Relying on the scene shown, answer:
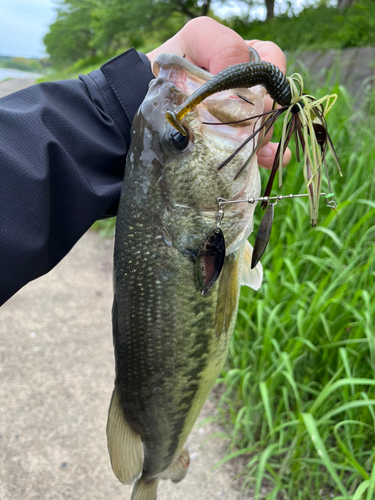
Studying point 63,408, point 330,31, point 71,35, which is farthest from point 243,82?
point 71,35

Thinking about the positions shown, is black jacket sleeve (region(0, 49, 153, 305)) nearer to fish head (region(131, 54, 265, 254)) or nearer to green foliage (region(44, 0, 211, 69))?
fish head (region(131, 54, 265, 254))

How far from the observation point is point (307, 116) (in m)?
0.97

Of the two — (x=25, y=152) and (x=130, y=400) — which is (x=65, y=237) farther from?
(x=130, y=400)

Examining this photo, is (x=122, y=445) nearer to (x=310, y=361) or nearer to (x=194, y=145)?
(x=194, y=145)

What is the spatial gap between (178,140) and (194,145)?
0.16 ft

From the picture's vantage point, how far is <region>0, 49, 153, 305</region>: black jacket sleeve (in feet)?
3.87

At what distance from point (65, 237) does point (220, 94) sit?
0.76 meters

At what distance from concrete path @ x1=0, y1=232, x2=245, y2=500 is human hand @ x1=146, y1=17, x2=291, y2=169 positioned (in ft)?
6.86

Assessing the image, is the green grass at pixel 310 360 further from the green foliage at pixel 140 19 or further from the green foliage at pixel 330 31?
the green foliage at pixel 140 19

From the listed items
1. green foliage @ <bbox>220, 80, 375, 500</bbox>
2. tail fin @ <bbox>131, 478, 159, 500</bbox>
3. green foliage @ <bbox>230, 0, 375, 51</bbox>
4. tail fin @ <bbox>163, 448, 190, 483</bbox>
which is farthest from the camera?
green foliage @ <bbox>230, 0, 375, 51</bbox>

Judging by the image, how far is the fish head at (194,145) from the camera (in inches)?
42.0

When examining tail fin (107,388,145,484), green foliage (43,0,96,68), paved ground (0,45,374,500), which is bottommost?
green foliage (43,0,96,68)

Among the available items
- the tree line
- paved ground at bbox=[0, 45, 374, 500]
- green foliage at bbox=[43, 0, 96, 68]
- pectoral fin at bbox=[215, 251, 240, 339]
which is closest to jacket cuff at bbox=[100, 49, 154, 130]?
pectoral fin at bbox=[215, 251, 240, 339]

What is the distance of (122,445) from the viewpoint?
1.45 m
